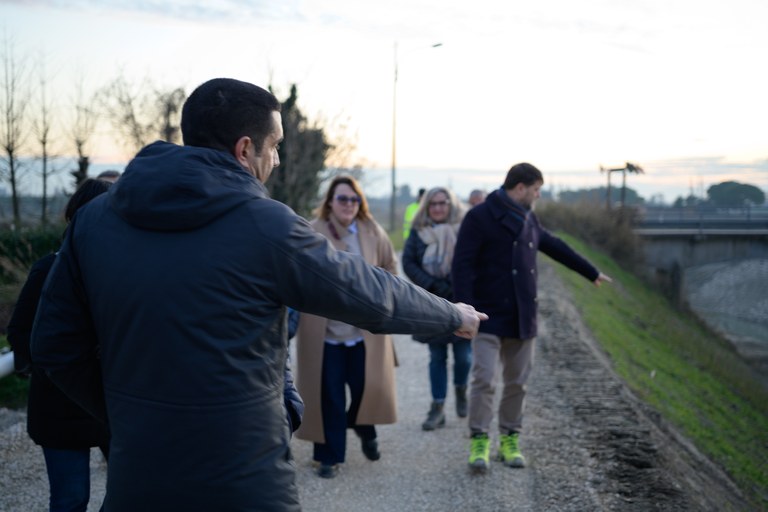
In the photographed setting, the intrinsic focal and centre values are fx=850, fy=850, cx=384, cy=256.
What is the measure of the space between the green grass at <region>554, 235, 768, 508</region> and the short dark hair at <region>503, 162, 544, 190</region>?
15.8ft

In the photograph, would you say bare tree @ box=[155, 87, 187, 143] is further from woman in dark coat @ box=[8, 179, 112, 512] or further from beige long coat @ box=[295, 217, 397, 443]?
woman in dark coat @ box=[8, 179, 112, 512]

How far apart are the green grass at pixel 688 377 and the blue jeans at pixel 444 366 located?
331 centimetres

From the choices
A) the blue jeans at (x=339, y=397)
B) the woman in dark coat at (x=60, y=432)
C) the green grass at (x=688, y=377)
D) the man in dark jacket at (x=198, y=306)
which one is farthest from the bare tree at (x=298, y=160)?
the man in dark jacket at (x=198, y=306)

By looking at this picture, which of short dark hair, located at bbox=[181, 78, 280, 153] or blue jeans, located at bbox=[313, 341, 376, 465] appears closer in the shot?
short dark hair, located at bbox=[181, 78, 280, 153]

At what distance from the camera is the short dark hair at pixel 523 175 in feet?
21.1

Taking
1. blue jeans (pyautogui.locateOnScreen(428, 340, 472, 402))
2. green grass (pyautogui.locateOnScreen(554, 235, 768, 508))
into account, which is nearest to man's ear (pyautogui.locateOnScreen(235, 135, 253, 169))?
blue jeans (pyautogui.locateOnScreen(428, 340, 472, 402))

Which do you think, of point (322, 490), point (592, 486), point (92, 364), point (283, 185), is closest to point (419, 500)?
point (322, 490)

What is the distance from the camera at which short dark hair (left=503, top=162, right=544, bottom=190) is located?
6.42 metres

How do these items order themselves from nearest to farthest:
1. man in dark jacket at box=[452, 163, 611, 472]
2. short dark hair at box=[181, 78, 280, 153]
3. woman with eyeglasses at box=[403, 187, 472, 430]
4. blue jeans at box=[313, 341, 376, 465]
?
short dark hair at box=[181, 78, 280, 153]
blue jeans at box=[313, 341, 376, 465]
man in dark jacket at box=[452, 163, 611, 472]
woman with eyeglasses at box=[403, 187, 472, 430]

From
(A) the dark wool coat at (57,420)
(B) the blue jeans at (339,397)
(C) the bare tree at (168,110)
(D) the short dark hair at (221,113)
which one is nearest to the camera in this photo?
(D) the short dark hair at (221,113)

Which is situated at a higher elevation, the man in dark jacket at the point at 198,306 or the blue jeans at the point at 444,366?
the man in dark jacket at the point at 198,306

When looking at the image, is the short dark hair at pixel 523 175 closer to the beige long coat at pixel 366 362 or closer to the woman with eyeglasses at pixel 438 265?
the beige long coat at pixel 366 362

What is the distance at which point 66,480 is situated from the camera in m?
3.82

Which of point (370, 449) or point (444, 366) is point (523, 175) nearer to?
point (444, 366)
